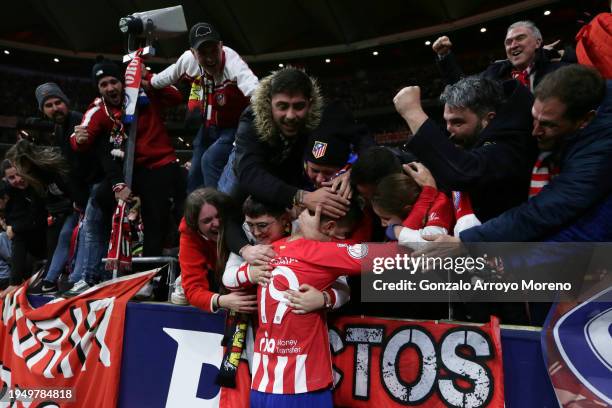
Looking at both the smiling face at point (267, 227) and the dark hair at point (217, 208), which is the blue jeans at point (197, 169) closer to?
the dark hair at point (217, 208)

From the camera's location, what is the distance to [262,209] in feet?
7.93

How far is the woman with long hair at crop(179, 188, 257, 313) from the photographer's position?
2652mm

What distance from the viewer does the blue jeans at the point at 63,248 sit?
422cm

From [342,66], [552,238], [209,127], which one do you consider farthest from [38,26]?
[552,238]

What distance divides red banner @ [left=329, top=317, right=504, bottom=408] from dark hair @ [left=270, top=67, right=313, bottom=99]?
1180 millimetres

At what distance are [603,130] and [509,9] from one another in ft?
46.5

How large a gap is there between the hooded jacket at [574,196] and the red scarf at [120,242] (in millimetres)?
2684

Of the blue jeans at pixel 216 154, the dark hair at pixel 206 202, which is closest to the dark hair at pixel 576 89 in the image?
the dark hair at pixel 206 202

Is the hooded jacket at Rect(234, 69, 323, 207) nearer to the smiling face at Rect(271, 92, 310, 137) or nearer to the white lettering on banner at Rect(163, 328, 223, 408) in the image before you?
the smiling face at Rect(271, 92, 310, 137)

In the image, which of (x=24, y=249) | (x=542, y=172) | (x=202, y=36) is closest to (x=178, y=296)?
(x=202, y=36)

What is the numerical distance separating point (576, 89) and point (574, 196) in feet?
1.19

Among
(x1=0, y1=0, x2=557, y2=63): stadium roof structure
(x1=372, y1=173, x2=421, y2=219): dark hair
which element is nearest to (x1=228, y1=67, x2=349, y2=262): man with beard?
(x1=372, y1=173, x2=421, y2=219): dark hair

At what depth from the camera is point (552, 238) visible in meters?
1.72

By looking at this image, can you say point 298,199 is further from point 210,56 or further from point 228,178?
point 210,56
